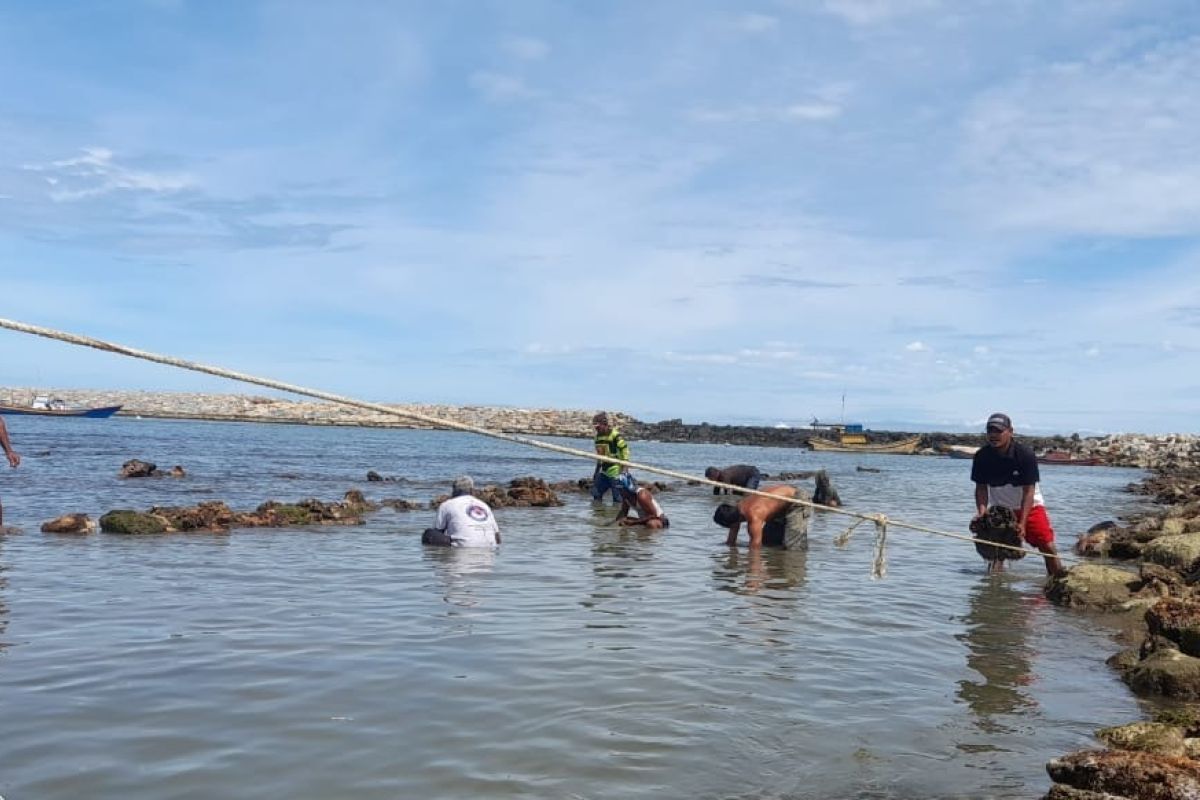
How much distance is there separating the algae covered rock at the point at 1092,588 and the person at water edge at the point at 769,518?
3.58 meters

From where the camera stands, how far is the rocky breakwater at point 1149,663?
14.0ft

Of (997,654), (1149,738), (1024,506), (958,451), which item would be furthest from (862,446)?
(1149,738)

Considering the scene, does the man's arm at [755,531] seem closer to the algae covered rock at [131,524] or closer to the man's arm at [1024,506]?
the man's arm at [1024,506]

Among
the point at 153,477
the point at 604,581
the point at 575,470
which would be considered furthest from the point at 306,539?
the point at 575,470

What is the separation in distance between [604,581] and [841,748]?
561 centimetres

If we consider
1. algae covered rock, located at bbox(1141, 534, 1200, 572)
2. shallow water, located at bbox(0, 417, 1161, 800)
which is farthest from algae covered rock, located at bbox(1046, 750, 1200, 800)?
algae covered rock, located at bbox(1141, 534, 1200, 572)

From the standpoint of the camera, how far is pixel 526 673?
6641 mm

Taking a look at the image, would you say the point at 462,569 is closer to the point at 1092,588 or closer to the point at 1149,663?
the point at 1092,588

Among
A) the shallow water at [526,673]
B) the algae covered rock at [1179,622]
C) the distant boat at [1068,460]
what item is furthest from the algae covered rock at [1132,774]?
the distant boat at [1068,460]

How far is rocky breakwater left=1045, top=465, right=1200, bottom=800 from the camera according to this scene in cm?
427

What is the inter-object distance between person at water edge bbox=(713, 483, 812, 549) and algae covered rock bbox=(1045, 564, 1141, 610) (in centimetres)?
358

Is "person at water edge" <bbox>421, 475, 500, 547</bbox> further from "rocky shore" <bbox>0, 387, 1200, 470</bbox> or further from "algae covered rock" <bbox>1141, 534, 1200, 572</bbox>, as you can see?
"rocky shore" <bbox>0, 387, 1200, 470</bbox>

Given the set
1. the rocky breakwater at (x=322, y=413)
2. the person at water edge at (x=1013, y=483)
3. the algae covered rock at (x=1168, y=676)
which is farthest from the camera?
the rocky breakwater at (x=322, y=413)

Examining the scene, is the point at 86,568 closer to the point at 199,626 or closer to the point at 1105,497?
the point at 199,626
